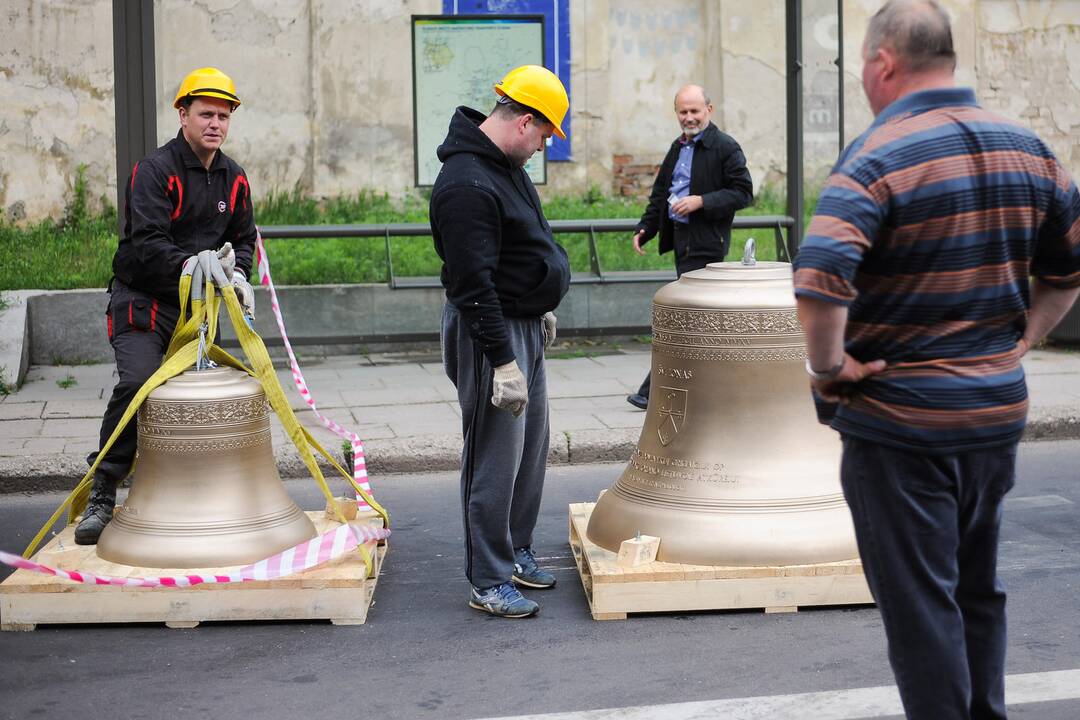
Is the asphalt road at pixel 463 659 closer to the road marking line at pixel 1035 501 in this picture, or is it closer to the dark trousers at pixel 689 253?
the road marking line at pixel 1035 501

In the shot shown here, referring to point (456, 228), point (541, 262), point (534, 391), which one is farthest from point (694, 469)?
point (456, 228)

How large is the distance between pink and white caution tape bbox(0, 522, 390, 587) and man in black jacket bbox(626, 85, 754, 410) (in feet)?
11.3

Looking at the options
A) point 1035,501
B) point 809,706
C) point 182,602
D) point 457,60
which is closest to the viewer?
point 809,706

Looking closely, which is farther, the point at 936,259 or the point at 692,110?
the point at 692,110

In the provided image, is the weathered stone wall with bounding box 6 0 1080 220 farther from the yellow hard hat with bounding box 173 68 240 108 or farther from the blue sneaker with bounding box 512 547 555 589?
the blue sneaker with bounding box 512 547 555 589

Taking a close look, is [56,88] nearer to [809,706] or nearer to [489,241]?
[489,241]

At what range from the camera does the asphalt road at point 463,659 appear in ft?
13.3

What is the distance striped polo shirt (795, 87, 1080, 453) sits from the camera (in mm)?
2816

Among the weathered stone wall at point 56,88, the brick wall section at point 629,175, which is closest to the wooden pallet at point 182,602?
the weathered stone wall at point 56,88

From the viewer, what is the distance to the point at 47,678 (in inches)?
169

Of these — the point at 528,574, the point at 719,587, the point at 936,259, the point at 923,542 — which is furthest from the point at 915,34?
the point at 528,574

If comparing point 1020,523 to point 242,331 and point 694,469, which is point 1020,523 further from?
point 242,331

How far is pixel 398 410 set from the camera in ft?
27.3

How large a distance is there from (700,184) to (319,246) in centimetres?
366
